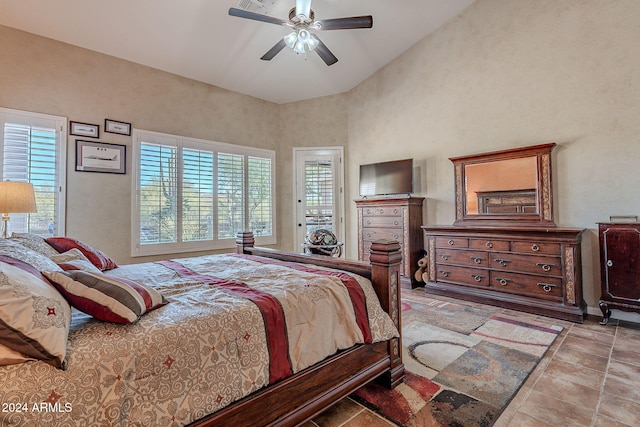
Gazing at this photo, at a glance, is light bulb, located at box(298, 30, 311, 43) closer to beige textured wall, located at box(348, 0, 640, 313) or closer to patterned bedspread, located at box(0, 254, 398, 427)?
beige textured wall, located at box(348, 0, 640, 313)

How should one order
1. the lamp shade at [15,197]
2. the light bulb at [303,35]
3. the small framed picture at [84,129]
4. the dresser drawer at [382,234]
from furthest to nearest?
the dresser drawer at [382,234] < the small framed picture at [84,129] < the light bulb at [303,35] < the lamp shade at [15,197]

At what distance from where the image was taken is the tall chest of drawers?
303 centimetres

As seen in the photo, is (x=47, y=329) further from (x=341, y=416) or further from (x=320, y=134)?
(x=320, y=134)

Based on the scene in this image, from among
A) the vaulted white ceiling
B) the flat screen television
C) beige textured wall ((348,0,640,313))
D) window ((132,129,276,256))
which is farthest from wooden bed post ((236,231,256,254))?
beige textured wall ((348,0,640,313))

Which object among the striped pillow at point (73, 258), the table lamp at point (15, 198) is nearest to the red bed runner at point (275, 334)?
the striped pillow at point (73, 258)

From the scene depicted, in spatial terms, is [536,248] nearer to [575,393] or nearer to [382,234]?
[575,393]

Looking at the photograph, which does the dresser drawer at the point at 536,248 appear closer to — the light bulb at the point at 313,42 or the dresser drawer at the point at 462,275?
the dresser drawer at the point at 462,275

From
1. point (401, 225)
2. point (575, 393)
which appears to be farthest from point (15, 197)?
point (575, 393)

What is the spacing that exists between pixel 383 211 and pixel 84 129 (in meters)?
4.16

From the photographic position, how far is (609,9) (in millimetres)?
3051

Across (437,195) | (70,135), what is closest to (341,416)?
(437,195)

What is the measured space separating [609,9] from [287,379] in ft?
15.0

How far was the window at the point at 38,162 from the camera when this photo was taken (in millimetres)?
3225

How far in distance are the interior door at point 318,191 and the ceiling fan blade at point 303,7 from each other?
2.82 meters
